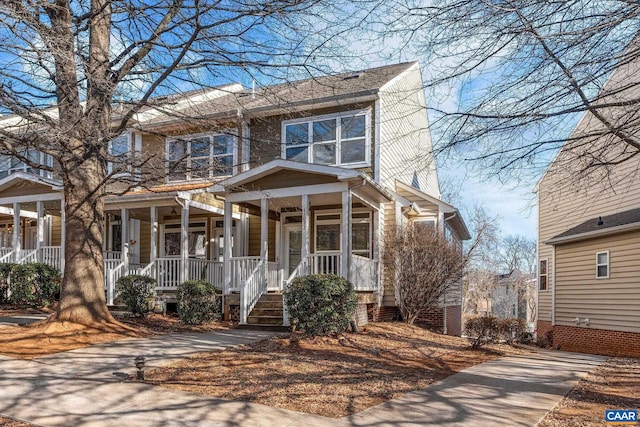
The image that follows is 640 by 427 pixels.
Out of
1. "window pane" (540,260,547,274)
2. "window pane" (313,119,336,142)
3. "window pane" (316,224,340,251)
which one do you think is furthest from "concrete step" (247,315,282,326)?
"window pane" (540,260,547,274)

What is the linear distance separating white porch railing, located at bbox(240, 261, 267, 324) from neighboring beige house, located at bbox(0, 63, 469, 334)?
3 cm

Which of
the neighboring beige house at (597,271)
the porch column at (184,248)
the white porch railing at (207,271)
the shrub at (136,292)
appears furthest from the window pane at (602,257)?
the shrub at (136,292)

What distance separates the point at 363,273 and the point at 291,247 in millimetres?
3340

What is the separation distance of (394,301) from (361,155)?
168 inches

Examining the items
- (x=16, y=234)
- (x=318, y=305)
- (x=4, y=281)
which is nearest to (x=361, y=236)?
(x=318, y=305)

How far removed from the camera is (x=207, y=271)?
14656 mm

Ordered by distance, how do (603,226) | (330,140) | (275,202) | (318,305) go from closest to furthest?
(318,305) → (275,202) → (330,140) → (603,226)

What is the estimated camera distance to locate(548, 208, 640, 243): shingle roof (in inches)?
561

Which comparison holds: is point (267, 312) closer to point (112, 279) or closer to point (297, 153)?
point (112, 279)

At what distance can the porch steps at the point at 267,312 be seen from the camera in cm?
1146

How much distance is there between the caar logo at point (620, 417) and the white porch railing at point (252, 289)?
7992 mm

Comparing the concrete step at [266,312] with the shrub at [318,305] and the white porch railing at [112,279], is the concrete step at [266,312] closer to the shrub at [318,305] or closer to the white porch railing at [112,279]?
the shrub at [318,305]

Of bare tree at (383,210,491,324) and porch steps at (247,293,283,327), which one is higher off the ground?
bare tree at (383,210,491,324)

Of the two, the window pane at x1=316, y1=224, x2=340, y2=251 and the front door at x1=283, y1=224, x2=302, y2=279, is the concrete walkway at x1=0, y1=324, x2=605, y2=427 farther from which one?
the front door at x1=283, y1=224, x2=302, y2=279
